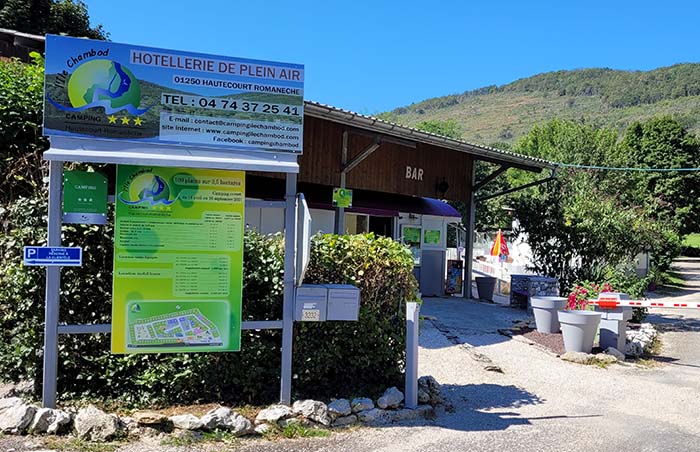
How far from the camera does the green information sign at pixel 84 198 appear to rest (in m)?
5.06

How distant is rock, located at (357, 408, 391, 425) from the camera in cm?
540

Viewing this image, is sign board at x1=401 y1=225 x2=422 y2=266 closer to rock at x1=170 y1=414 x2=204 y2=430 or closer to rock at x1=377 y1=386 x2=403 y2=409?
rock at x1=377 y1=386 x2=403 y2=409

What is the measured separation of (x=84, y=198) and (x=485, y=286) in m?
14.1

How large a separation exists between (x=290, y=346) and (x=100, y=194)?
85.3 inches

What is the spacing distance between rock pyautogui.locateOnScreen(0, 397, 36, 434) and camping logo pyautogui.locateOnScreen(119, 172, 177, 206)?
6.06ft

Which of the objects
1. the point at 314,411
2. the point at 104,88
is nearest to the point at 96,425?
the point at 314,411

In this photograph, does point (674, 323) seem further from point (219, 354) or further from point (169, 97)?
point (169, 97)

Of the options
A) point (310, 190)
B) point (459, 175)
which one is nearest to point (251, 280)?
point (310, 190)

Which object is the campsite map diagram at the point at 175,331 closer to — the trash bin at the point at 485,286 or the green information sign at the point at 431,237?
the green information sign at the point at 431,237

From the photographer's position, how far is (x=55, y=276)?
196 inches

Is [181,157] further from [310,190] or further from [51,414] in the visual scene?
[310,190]

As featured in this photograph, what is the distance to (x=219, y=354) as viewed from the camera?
5.55m

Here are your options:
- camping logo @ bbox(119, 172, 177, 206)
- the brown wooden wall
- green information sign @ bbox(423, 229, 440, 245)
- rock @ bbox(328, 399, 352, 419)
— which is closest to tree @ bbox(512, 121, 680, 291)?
the brown wooden wall

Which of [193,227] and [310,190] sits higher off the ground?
[310,190]
